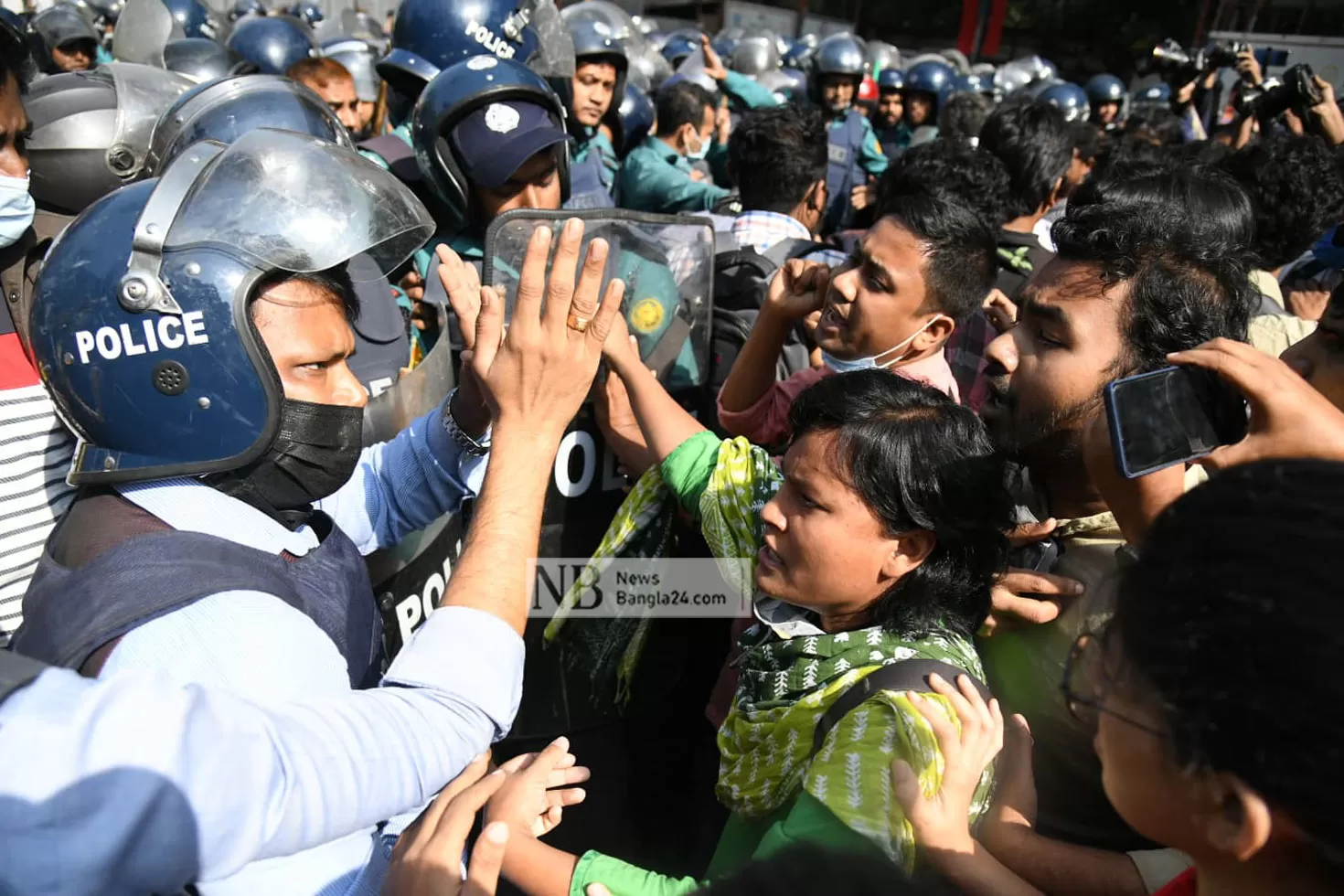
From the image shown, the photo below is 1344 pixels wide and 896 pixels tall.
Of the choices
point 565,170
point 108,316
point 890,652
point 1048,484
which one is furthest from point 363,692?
point 565,170

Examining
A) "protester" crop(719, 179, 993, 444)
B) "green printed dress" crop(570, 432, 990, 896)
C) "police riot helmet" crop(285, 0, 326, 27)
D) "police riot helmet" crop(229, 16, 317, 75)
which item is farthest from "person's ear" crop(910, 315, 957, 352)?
"police riot helmet" crop(285, 0, 326, 27)

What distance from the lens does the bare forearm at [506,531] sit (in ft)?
4.32

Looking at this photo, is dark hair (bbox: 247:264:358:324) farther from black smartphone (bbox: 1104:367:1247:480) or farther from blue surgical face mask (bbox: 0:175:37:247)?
black smartphone (bbox: 1104:367:1247:480)

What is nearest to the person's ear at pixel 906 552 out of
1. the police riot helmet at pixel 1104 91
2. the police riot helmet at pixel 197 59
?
the police riot helmet at pixel 197 59

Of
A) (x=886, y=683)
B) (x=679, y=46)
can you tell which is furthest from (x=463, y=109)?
(x=679, y=46)

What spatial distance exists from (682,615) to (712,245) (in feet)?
3.18

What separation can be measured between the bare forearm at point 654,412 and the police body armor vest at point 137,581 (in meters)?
0.68

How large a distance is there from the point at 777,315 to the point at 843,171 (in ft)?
18.3

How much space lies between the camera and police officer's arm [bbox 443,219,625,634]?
4.47 feet

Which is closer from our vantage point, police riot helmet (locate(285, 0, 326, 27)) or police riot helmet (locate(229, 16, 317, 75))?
police riot helmet (locate(229, 16, 317, 75))

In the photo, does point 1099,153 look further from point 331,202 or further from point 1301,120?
→ point 331,202

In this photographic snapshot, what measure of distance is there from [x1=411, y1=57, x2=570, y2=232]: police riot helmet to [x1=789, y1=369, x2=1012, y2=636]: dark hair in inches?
76.4

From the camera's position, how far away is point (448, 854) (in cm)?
124

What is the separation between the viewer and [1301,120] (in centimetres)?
552
